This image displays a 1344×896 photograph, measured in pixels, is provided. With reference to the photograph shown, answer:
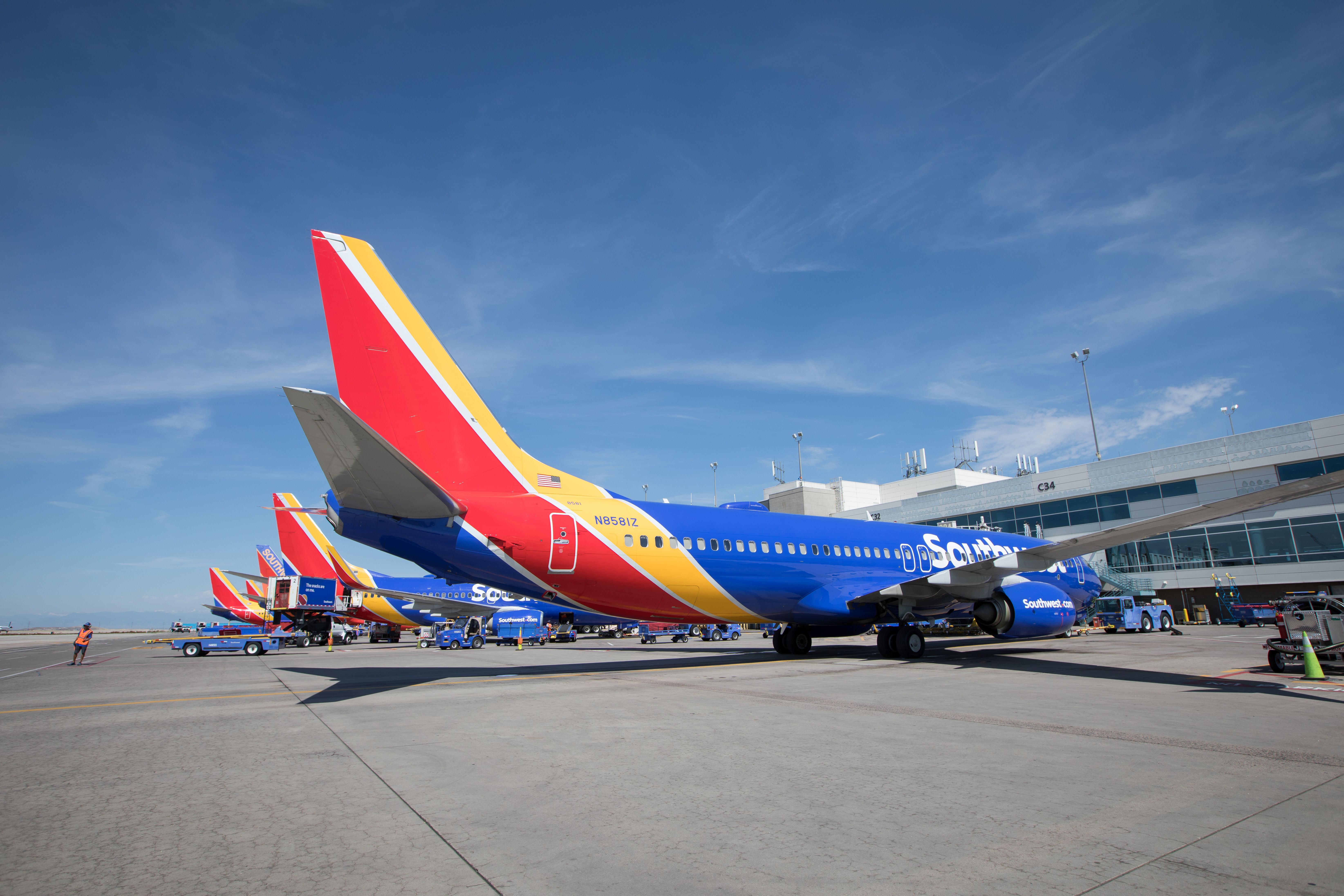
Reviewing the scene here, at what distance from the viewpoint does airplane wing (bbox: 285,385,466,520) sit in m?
8.76

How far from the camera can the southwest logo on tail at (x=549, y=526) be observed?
1172 centimetres

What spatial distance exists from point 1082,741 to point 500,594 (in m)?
43.1

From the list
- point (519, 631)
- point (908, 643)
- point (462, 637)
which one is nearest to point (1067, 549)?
point (908, 643)

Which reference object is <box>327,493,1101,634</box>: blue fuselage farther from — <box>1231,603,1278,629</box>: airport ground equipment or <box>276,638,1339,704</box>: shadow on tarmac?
<box>1231,603,1278,629</box>: airport ground equipment

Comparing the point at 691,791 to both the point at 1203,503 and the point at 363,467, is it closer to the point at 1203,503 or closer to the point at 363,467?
the point at 363,467

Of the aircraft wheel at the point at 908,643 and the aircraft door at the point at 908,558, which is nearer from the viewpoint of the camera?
the aircraft wheel at the point at 908,643

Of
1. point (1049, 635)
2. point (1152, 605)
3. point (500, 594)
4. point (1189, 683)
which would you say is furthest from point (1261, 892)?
point (500, 594)

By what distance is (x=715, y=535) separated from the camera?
53.3 feet

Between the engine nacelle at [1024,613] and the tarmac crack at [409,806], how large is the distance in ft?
51.7

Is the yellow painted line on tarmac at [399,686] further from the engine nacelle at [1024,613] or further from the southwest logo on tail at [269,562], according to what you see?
the southwest logo on tail at [269,562]

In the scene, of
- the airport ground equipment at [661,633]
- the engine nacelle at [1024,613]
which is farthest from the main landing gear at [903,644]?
the airport ground equipment at [661,633]

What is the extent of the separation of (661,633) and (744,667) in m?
37.9

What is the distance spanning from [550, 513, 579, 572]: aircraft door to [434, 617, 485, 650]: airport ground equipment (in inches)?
893

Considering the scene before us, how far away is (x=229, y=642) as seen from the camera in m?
30.7
